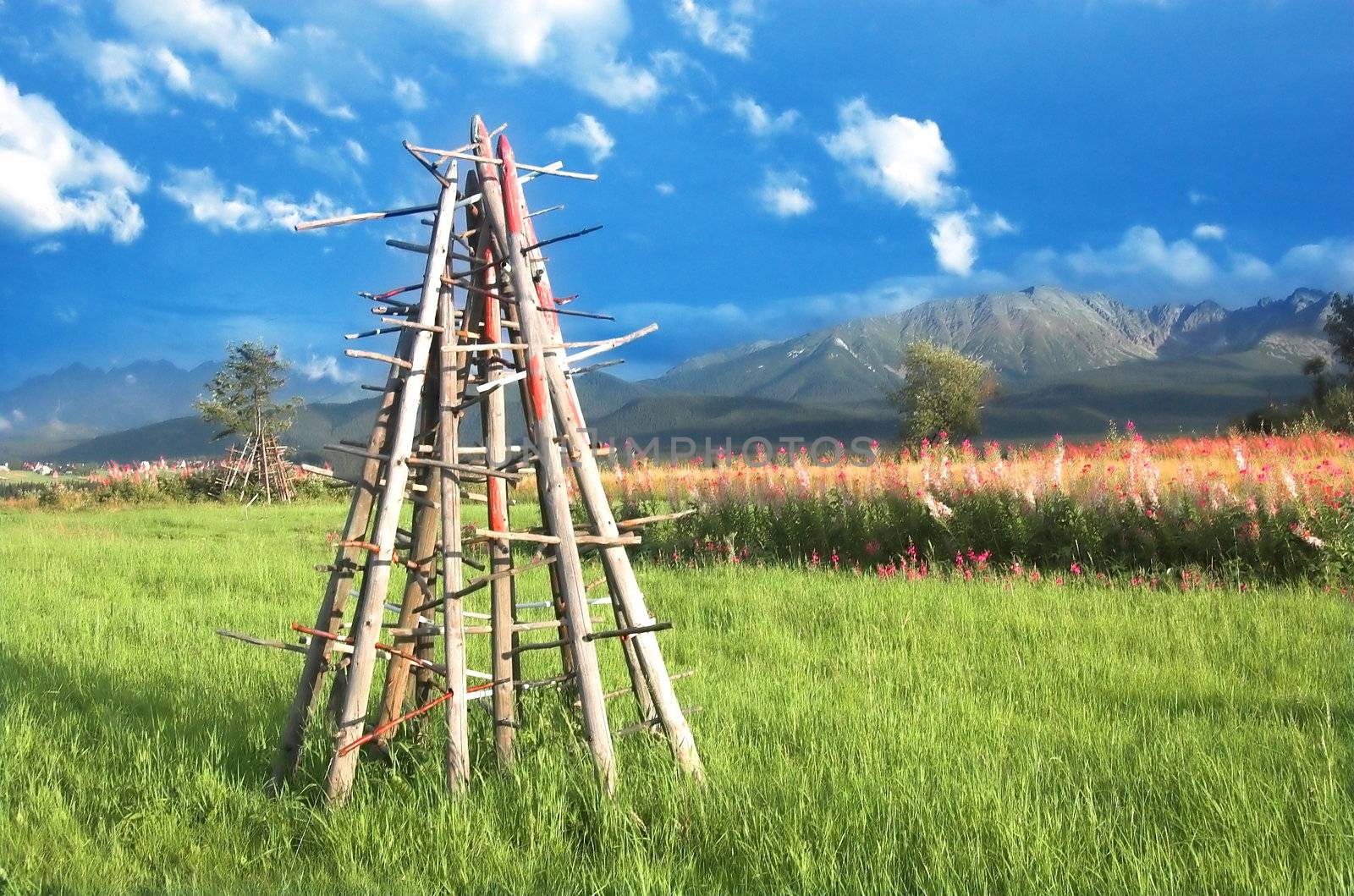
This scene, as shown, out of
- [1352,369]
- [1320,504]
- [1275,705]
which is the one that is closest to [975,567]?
[1320,504]

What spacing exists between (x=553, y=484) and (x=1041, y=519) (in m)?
7.89

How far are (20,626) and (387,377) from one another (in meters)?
5.97

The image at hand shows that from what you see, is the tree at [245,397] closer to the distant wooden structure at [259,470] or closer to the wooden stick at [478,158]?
the distant wooden structure at [259,470]

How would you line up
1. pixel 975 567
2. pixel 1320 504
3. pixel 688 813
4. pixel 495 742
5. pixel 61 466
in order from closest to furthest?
pixel 688 813
pixel 495 742
pixel 1320 504
pixel 975 567
pixel 61 466

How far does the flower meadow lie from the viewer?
909 centimetres

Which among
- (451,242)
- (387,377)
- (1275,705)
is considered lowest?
(1275,705)

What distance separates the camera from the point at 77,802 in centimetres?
425

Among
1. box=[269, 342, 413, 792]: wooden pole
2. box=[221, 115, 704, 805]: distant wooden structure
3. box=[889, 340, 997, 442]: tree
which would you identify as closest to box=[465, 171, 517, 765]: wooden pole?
box=[221, 115, 704, 805]: distant wooden structure

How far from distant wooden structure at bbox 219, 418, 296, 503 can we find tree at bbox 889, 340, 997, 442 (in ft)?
121

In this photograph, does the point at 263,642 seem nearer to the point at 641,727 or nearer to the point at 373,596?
the point at 373,596

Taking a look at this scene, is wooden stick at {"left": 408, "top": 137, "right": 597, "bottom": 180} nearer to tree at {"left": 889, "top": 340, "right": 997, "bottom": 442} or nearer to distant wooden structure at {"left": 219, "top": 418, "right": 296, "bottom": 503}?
distant wooden structure at {"left": 219, "top": 418, "right": 296, "bottom": 503}

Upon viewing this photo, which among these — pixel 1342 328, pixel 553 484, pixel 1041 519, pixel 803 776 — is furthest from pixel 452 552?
pixel 1342 328

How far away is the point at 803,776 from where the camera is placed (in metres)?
3.69

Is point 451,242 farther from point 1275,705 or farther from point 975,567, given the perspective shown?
point 975,567
